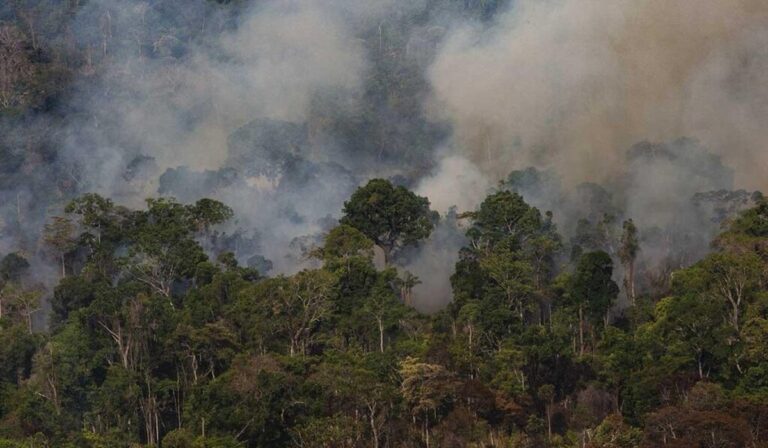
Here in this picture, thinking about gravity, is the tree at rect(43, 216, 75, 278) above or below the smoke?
below

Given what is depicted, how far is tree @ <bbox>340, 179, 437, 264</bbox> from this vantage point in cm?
5425

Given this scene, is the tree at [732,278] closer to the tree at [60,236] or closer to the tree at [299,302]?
the tree at [299,302]

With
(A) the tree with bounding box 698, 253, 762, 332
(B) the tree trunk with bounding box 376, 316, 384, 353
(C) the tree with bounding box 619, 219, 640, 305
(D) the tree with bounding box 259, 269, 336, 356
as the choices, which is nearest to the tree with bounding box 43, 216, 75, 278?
(D) the tree with bounding box 259, 269, 336, 356

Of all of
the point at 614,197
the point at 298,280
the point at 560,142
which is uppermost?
the point at 560,142

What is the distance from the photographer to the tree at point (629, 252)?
174ft

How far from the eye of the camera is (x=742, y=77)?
6494cm

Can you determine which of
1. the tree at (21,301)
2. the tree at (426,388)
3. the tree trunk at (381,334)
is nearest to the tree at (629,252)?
the tree trunk at (381,334)

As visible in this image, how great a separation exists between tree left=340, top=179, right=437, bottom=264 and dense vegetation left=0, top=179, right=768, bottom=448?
0.07 metres

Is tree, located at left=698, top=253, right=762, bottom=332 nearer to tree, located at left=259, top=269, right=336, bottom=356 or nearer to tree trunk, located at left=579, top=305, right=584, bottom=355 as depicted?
tree trunk, located at left=579, top=305, right=584, bottom=355

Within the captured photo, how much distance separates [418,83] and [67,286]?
96.8ft

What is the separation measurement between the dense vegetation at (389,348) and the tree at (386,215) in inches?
2.9

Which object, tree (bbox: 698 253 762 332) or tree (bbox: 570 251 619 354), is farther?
tree (bbox: 570 251 619 354)

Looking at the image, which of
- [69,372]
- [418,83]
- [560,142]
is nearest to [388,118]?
[418,83]

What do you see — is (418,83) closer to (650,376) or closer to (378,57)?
(378,57)
